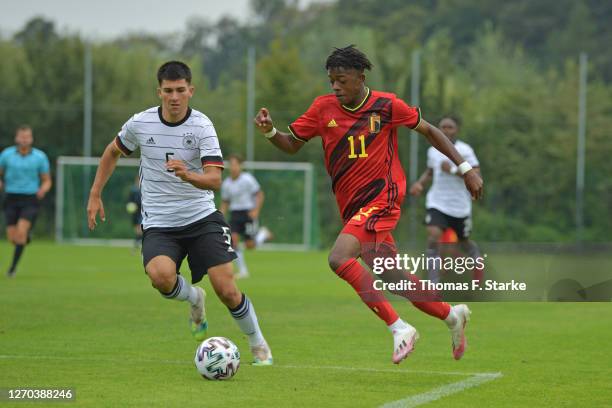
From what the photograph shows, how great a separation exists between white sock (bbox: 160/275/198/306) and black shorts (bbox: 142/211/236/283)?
0.76 feet

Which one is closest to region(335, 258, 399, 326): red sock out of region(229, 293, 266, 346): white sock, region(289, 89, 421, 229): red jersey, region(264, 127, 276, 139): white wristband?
region(289, 89, 421, 229): red jersey

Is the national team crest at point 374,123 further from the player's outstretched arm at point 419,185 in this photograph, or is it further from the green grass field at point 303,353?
the player's outstretched arm at point 419,185

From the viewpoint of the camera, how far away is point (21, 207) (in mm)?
18828

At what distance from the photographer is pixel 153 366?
9117 millimetres

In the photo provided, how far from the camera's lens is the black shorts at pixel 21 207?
18.8 meters

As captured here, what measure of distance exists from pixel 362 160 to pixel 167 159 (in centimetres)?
151

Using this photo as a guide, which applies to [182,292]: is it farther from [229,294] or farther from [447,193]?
[447,193]

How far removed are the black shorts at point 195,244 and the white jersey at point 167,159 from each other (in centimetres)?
6

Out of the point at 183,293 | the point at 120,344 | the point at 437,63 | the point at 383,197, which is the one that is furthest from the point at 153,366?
the point at 437,63

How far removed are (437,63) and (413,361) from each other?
41.9 meters

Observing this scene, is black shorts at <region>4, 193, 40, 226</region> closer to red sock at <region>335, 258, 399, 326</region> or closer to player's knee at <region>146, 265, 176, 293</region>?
player's knee at <region>146, 265, 176, 293</region>

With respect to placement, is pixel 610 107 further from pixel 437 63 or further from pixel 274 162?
pixel 274 162

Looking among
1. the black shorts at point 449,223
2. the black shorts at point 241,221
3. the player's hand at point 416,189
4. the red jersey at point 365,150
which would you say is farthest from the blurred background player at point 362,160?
the black shorts at point 241,221

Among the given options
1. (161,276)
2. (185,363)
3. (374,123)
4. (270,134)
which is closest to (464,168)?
(374,123)
